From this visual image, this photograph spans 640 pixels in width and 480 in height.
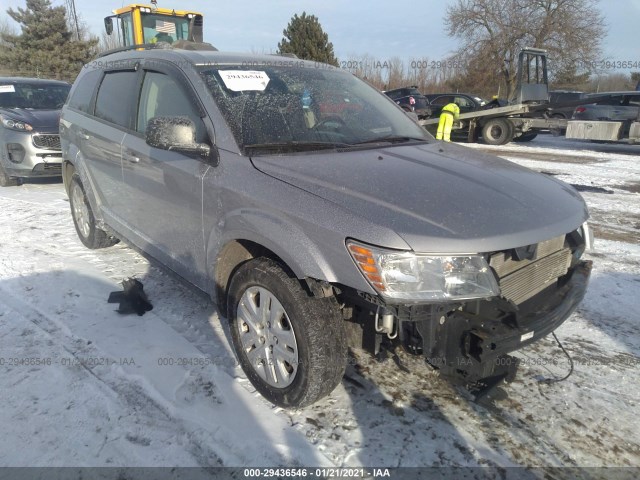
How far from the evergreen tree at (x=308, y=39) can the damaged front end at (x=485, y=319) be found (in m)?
29.4

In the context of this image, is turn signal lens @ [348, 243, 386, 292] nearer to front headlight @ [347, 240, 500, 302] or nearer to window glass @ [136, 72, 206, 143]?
front headlight @ [347, 240, 500, 302]

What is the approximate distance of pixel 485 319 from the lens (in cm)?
220

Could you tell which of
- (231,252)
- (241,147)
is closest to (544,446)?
(231,252)

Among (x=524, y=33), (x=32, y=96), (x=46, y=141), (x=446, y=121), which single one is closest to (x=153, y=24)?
(x=32, y=96)

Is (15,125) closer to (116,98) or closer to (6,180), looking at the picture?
(6,180)

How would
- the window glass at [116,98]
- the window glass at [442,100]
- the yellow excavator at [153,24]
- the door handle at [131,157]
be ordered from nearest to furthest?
1. the door handle at [131,157]
2. the window glass at [116,98]
3. the yellow excavator at [153,24]
4. the window glass at [442,100]

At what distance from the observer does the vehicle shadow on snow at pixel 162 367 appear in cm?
231

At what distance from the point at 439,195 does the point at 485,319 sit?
2.05 feet

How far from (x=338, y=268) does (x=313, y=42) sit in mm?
30423

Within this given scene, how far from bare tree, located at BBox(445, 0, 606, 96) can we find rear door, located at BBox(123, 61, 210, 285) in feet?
99.1

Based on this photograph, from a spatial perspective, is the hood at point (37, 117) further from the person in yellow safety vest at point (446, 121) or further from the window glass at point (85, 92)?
the person in yellow safety vest at point (446, 121)

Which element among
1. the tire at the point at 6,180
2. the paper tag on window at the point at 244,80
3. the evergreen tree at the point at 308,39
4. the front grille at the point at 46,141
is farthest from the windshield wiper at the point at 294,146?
the evergreen tree at the point at 308,39

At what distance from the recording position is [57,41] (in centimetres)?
3556

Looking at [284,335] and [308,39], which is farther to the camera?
[308,39]
